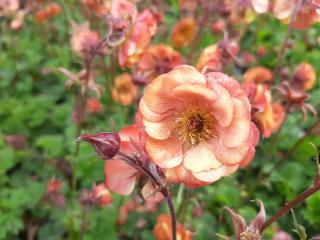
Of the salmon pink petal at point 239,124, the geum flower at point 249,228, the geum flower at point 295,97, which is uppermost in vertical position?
the salmon pink petal at point 239,124

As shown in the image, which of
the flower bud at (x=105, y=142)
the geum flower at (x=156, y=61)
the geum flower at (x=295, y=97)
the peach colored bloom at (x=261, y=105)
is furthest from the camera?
the geum flower at (x=156, y=61)

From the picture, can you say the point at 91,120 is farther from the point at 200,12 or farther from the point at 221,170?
the point at 221,170

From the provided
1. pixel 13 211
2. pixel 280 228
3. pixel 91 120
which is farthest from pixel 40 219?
pixel 280 228

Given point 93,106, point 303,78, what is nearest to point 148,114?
point 303,78

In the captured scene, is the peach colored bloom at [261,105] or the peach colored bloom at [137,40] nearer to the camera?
the peach colored bloom at [261,105]

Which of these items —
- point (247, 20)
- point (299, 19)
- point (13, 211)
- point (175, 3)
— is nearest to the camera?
point (299, 19)

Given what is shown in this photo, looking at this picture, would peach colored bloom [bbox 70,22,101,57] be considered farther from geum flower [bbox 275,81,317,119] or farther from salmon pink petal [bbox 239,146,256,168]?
salmon pink petal [bbox 239,146,256,168]

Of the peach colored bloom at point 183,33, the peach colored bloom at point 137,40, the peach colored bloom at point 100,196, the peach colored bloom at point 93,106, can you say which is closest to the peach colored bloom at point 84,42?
the peach colored bloom at point 137,40

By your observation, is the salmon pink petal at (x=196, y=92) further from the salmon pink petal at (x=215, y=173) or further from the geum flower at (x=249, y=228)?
the geum flower at (x=249, y=228)
